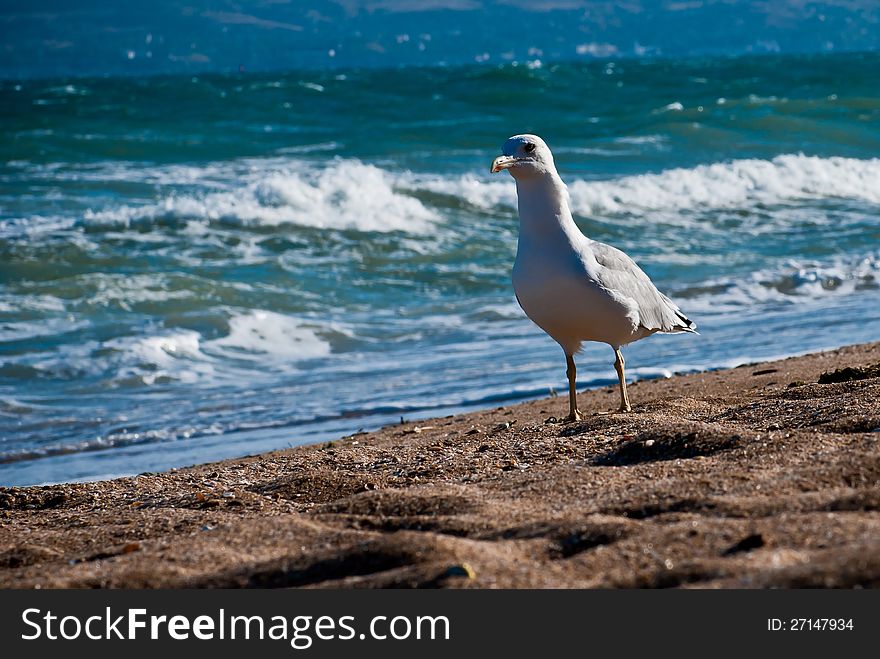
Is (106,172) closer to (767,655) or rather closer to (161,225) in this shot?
(161,225)

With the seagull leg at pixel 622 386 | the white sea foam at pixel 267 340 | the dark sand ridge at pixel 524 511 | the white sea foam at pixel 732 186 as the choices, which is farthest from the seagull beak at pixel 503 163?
the white sea foam at pixel 732 186

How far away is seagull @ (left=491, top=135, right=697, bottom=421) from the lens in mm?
4938

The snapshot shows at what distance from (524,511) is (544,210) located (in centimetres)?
187

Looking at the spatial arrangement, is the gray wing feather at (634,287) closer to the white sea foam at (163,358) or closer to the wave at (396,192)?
the white sea foam at (163,358)

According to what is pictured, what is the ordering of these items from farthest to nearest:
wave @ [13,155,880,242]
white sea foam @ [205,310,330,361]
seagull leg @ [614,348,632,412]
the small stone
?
wave @ [13,155,880,242]
white sea foam @ [205,310,330,361]
seagull leg @ [614,348,632,412]
the small stone

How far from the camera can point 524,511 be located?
348 centimetres

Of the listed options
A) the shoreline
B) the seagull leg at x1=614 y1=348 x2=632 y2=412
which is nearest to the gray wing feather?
the seagull leg at x1=614 y1=348 x2=632 y2=412

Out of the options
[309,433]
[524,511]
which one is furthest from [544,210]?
[309,433]

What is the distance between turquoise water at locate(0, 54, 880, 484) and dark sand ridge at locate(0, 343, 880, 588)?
202 centimetres

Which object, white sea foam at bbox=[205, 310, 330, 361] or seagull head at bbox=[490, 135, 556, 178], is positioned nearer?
seagull head at bbox=[490, 135, 556, 178]

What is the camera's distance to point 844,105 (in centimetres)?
2653

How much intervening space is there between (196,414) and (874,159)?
1588 cm

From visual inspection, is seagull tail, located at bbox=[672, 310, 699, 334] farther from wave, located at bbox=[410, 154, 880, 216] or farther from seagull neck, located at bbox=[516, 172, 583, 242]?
wave, located at bbox=[410, 154, 880, 216]

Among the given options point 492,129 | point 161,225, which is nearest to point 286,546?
point 161,225
